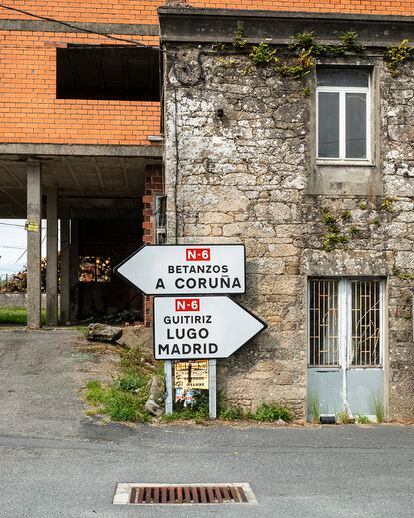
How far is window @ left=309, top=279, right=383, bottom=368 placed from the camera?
10195 millimetres

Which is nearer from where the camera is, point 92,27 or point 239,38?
point 239,38

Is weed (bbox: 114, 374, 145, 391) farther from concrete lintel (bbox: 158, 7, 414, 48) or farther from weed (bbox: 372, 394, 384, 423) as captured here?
concrete lintel (bbox: 158, 7, 414, 48)

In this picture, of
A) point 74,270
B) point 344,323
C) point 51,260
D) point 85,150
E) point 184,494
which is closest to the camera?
point 184,494

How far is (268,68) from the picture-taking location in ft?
33.1

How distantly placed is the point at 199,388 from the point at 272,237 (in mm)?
2318

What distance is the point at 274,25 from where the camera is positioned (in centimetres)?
1006

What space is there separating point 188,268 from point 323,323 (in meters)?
2.10

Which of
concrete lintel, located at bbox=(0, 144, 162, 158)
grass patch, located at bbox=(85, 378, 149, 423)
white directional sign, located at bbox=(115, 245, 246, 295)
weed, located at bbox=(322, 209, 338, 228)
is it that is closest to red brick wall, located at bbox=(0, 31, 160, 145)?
concrete lintel, located at bbox=(0, 144, 162, 158)

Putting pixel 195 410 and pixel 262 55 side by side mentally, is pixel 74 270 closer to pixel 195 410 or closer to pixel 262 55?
pixel 195 410

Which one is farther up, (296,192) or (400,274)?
(296,192)

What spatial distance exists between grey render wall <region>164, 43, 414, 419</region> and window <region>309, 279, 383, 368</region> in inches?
9.0

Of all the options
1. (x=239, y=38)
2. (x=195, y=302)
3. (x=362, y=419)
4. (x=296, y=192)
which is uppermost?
(x=239, y=38)

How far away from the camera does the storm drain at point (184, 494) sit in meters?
6.17

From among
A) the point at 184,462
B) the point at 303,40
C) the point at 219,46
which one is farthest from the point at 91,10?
the point at 184,462
